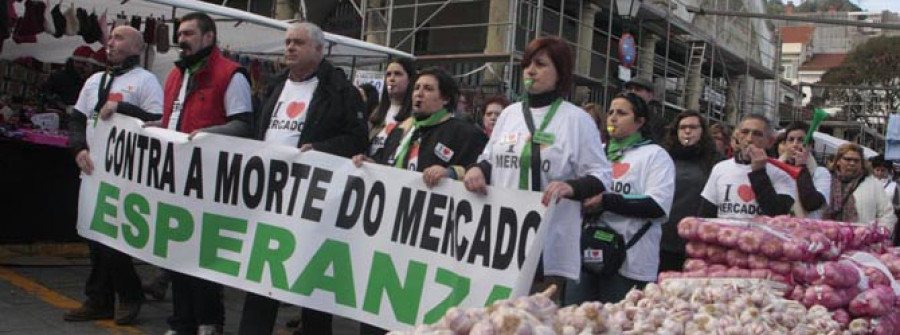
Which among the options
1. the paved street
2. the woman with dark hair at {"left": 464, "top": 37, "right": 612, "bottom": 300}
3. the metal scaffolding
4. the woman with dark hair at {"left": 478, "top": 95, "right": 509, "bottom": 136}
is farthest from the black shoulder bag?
the metal scaffolding

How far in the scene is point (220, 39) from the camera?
41.7 feet

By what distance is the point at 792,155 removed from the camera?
20.3 ft

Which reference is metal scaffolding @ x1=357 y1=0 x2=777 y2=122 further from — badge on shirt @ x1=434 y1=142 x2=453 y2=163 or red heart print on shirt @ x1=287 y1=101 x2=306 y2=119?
badge on shirt @ x1=434 y1=142 x2=453 y2=163

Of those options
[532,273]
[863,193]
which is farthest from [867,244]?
[863,193]

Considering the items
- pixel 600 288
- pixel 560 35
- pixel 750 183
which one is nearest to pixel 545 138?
pixel 600 288

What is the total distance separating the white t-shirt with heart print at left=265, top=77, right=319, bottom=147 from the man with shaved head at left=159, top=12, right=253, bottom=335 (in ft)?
1.15

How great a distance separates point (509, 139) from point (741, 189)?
196cm

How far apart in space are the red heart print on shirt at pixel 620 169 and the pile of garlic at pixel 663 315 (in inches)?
34.2

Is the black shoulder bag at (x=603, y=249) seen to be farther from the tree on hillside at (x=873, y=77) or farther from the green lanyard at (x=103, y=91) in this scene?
the tree on hillside at (x=873, y=77)

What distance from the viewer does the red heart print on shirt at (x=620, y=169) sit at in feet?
15.8

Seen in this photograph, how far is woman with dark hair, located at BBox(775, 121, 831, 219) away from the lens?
576 cm

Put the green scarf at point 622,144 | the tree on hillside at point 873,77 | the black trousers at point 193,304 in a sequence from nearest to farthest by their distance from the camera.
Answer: the green scarf at point 622,144 → the black trousers at point 193,304 → the tree on hillside at point 873,77

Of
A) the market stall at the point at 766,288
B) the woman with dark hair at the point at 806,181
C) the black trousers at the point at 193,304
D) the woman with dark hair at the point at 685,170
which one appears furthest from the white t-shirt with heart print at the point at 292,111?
the woman with dark hair at the point at 806,181

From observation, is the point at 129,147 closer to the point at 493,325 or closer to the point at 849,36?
the point at 493,325
